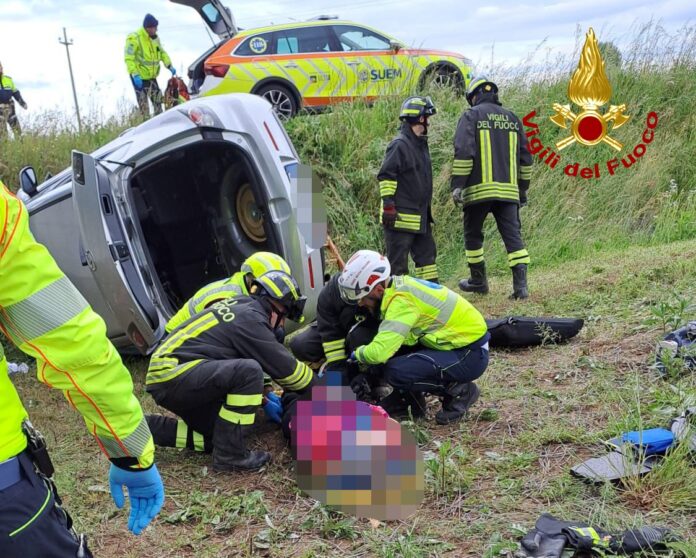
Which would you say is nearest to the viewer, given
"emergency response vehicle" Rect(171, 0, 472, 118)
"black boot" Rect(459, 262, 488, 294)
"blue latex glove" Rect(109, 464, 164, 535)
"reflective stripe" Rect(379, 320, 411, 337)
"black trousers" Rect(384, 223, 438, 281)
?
"blue latex glove" Rect(109, 464, 164, 535)

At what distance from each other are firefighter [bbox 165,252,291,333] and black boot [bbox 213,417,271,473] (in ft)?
2.34

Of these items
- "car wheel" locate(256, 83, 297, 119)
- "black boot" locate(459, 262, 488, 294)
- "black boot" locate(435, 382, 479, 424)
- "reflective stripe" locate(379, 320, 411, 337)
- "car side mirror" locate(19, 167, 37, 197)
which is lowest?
"black boot" locate(459, 262, 488, 294)

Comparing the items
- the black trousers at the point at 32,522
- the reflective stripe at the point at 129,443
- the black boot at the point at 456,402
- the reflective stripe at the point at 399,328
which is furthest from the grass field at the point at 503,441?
the black trousers at the point at 32,522

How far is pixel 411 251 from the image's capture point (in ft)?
21.3

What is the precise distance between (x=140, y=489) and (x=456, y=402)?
7.94 ft

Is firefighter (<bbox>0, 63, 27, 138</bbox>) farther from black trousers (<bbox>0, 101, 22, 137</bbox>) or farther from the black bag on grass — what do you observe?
the black bag on grass

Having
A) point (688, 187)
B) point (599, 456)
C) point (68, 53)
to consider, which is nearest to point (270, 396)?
point (599, 456)

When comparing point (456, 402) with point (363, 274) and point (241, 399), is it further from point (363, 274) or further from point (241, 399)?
point (241, 399)

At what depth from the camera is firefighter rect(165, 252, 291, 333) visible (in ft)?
13.3

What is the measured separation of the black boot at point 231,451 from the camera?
12.0 feet

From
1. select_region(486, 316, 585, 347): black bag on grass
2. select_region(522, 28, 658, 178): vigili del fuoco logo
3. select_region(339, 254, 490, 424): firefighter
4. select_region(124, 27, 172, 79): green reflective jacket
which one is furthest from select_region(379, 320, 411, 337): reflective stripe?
select_region(124, 27, 172, 79): green reflective jacket

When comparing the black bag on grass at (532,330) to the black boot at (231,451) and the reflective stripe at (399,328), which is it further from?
the black boot at (231,451)

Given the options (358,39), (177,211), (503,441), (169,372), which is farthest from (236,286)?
(358,39)

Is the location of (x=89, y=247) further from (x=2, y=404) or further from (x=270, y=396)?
(x=2, y=404)
